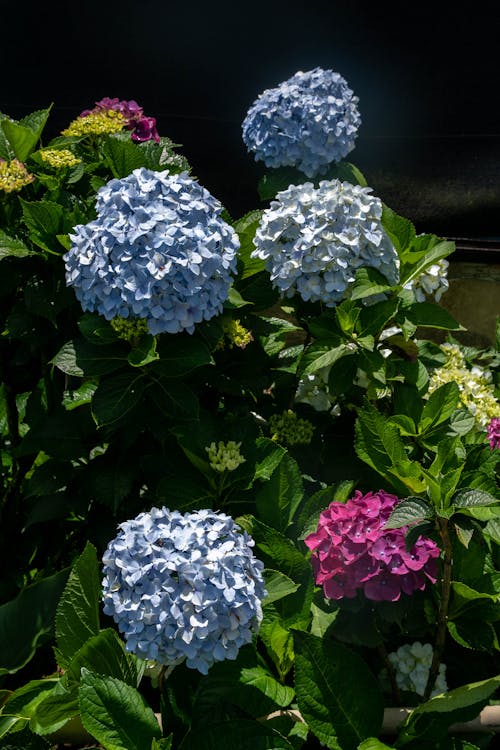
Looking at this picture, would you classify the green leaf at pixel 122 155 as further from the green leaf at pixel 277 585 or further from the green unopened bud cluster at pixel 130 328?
the green leaf at pixel 277 585

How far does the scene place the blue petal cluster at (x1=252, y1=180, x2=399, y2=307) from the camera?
5.88 ft

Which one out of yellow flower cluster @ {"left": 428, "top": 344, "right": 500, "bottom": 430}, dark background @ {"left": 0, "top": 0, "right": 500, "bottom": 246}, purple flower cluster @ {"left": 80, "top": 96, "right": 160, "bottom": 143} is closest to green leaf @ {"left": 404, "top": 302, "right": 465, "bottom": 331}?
yellow flower cluster @ {"left": 428, "top": 344, "right": 500, "bottom": 430}

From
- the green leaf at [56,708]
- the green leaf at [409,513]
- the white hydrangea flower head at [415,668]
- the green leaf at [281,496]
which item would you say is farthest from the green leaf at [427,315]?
the green leaf at [56,708]

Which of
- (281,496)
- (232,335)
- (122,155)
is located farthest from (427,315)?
(122,155)

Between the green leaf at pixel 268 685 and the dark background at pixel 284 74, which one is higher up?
the dark background at pixel 284 74

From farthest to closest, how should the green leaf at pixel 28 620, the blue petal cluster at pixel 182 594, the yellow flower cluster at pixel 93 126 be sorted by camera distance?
the yellow flower cluster at pixel 93 126 < the green leaf at pixel 28 620 < the blue petal cluster at pixel 182 594

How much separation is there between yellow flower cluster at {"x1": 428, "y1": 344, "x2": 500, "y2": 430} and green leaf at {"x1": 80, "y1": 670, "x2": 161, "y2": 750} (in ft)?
3.21

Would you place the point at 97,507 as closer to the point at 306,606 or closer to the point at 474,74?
the point at 306,606

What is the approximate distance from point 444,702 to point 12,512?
141cm

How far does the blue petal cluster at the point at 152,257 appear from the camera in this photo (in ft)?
5.17

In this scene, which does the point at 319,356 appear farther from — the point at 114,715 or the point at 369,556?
the point at 114,715

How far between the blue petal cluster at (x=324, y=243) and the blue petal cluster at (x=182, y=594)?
2.14 feet

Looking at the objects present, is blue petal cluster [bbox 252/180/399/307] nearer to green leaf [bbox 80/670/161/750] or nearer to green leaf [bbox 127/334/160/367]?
green leaf [bbox 127/334/160/367]

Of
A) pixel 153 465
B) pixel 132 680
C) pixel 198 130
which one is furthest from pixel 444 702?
pixel 198 130
